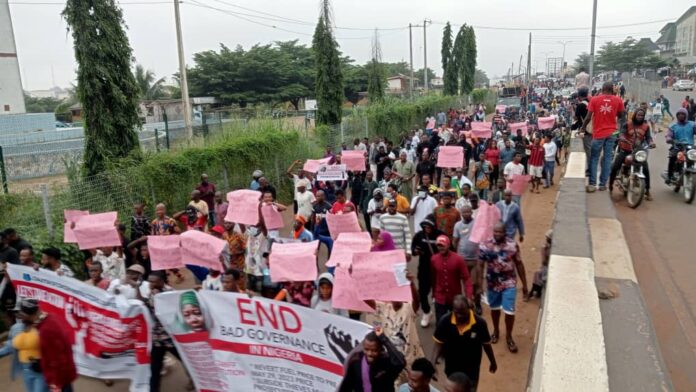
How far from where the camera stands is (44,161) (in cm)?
1859

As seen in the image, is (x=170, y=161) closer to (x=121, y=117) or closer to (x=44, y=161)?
(x=121, y=117)

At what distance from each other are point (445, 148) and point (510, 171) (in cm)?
158

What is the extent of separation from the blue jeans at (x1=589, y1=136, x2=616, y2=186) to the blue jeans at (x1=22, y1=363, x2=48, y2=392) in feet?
25.8

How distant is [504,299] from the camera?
5930mm

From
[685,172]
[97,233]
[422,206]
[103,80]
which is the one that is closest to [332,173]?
[422,206]

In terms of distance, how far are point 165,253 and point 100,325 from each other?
170 cm

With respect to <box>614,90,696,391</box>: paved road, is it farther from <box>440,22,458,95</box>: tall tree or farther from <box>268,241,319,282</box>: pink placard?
<box>440,22,458,95</box>: tall tree

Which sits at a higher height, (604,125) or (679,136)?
(604,125)

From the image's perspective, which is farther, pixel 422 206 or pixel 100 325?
pixel 422 206

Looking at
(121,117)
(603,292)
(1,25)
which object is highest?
(1,25)

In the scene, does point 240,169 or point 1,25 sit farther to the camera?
point 1,25

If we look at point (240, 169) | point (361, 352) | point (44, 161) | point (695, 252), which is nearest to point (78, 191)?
point (240, 169)

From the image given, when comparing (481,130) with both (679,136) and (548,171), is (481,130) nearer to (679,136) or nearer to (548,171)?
(548,171)

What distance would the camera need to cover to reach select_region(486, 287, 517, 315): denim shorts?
5.89 metres
